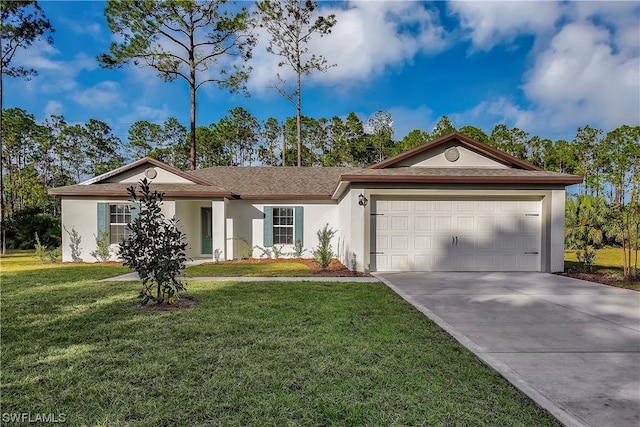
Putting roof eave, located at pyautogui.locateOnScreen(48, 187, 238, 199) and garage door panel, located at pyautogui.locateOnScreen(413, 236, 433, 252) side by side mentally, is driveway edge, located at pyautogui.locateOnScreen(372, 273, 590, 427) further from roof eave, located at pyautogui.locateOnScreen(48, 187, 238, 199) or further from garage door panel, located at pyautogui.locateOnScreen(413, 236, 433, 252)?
roof eave, located at pyautogui.locateOnScreen(48, 187, 238, 199)

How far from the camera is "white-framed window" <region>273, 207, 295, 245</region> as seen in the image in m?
13.7

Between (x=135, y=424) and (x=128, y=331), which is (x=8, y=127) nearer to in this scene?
(x=128, y=331)

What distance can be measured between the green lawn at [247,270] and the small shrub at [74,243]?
17.0ft

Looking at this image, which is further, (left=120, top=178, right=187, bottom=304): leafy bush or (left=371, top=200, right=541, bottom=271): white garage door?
(left=371, top=200, right=541, bottom=271): white garage door

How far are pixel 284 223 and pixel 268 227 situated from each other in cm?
70

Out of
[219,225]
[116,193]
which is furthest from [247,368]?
[116,193]

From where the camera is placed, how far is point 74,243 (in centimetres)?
1233

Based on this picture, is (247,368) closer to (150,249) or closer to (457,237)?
(150,249)

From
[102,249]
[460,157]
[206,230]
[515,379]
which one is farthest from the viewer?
[206,230]

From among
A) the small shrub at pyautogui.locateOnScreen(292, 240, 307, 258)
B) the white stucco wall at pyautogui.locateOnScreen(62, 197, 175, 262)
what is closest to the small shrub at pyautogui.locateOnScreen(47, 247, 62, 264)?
the white stucco wall at pyautogui.locateOnScreen(62, 197, 175, 262)

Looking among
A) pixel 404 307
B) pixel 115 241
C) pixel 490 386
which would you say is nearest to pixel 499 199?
pixel 404 307

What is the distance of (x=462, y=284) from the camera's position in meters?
7.90

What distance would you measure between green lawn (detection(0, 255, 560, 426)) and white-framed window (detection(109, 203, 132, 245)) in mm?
7004

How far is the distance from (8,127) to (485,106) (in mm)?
39208
